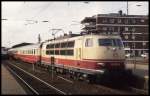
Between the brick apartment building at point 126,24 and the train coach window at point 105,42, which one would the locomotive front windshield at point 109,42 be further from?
the brick apartment building at point 126,24

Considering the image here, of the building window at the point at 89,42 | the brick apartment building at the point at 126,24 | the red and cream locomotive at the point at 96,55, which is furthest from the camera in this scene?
the brick apartment building at the point at 126,24

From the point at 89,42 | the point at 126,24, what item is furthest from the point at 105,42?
the point at 126,24

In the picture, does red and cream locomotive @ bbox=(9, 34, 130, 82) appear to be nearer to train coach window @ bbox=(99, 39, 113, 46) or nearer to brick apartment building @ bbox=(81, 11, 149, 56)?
train coach window @ bbox=(99, 39, 113, 46)

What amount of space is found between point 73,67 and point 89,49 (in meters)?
3.67

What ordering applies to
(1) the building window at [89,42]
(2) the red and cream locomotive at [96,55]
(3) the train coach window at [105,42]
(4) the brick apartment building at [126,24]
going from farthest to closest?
(4) the brick apartment building at [126,24] < (1) the building window at [89,42] < (3) the train coach window at [105,42] < (2) the red and cream locomotive at [96,55]

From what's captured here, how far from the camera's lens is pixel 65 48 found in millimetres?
32750

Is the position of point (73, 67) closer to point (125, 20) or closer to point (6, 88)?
point (6, 88)

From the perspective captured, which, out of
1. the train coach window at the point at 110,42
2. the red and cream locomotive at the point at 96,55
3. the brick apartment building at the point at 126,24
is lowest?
the red and cream locomotive at the point at 96,55

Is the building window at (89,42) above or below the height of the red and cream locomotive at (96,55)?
above

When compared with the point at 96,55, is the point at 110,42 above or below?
above

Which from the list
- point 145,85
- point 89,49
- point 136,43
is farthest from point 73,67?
point 136,43

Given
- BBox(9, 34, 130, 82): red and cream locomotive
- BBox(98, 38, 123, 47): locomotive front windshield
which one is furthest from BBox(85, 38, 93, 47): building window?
BBox(98, 38, 123, 47): locomotive front windshield

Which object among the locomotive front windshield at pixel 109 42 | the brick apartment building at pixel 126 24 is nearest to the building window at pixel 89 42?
the locomotive front windshield at pixel 109 42

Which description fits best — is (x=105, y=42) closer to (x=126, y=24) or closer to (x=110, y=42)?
(x=110, y=42)
